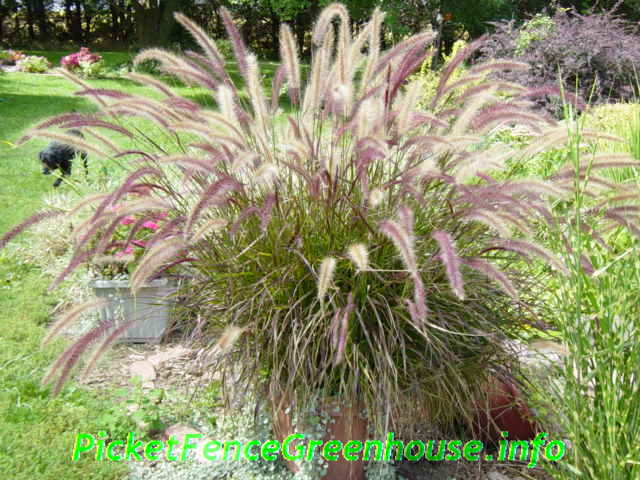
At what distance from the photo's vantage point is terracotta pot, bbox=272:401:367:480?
200cm

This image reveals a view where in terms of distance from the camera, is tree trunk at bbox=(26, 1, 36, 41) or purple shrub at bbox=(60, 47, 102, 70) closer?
purple shrub at bbox=(60, 47, 102, 70)

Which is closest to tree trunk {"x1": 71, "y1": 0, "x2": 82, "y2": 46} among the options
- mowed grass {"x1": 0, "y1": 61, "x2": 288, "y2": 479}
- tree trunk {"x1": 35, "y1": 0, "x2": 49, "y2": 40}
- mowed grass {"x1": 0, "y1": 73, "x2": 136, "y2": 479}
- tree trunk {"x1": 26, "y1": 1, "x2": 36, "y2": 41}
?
tree trunk {"x1": 35, "y1": 0, "x2": 49, "y2": 40}

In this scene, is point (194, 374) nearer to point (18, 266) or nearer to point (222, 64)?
point (222, 64)

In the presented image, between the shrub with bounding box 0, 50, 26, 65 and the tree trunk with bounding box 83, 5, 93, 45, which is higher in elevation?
the tree trunk with bounding box 83, 5, 93, 45

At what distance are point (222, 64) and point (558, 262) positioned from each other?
1.37 meters

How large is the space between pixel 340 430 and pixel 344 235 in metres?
0.68

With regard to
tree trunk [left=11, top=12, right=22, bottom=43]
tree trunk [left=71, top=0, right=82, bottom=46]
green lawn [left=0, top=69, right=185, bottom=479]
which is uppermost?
tree trunk [left=71, top=0, right=82, bottom=46]

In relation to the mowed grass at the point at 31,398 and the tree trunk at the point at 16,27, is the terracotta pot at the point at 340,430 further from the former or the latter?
the tree trunk at the point at 16,27

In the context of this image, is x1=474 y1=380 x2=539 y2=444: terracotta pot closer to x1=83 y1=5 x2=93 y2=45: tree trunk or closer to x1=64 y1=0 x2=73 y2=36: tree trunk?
x1=83 y1=5 x2=93 y2=45: tree trunk

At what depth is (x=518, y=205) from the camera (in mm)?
1809

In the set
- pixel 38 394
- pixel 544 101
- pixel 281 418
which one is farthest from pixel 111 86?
pixel 281 418

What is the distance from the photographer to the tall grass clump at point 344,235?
1818 mm

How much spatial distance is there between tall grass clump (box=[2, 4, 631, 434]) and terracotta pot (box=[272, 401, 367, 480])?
0.05 meters

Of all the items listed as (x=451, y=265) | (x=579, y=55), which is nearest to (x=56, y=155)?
(x=451, y=265)
